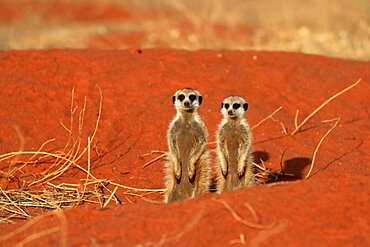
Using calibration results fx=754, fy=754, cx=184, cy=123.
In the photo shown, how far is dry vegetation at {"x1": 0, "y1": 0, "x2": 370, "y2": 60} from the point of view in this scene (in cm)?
1235

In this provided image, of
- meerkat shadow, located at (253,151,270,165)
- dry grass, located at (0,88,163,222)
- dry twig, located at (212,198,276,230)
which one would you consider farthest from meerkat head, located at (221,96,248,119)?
dry twig, located at (212,198,276,230)

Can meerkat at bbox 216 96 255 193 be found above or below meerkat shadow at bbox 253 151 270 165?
below

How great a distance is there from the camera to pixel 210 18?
12.8 metres

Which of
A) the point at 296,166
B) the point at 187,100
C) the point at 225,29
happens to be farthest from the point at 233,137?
the point at 225,29

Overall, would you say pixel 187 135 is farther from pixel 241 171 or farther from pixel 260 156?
pixel 260 156

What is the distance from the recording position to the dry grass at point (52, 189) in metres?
6.05

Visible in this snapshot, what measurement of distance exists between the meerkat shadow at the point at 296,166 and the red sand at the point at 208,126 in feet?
0.06

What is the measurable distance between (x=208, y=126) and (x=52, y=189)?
2.03 metres

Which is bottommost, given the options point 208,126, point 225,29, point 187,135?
point 187,135

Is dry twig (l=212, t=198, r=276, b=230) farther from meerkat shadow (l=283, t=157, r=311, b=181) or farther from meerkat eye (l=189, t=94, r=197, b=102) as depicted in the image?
meerkat shadow (l=283, t=157, r=311, b=181)

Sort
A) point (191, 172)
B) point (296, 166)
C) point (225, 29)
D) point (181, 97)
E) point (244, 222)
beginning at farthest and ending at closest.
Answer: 1. point (225, 29)
2. point (296, 166)
3. point (181, 97)
4. point (191, 172)
5. point (244, 222)

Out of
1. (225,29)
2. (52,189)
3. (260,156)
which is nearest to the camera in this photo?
(52,189)

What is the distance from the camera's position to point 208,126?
25.9 ft

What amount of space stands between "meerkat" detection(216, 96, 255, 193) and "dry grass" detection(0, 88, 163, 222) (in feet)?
2.14
